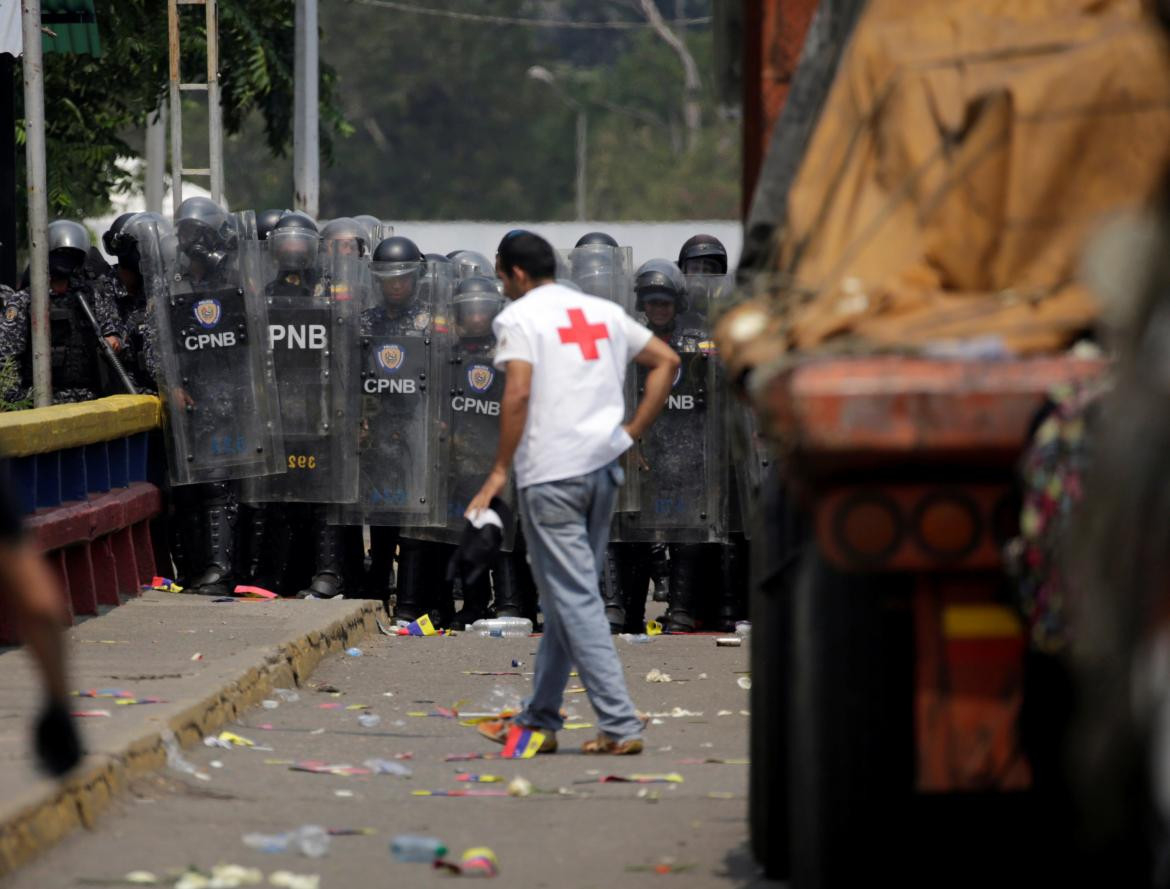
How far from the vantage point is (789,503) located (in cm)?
563

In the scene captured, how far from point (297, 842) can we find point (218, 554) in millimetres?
7970

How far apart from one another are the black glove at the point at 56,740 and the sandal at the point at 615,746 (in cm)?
449

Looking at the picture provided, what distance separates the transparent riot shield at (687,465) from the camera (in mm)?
14305

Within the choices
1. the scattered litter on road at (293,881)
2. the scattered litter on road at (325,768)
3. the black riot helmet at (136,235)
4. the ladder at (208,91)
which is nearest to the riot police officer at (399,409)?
the black riot helmet at (136,235)

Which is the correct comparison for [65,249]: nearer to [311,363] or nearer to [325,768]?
[311,363]

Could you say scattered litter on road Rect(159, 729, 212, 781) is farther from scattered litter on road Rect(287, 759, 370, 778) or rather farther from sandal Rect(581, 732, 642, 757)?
sandal Rect(581, 732, 642, 757)

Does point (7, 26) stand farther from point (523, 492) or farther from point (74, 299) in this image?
point (523, 492)

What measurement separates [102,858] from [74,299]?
8916 mm

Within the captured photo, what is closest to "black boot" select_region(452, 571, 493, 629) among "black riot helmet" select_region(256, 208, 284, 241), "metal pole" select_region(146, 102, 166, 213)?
"black riot helmet" select_region(256, 208, 284, 241)

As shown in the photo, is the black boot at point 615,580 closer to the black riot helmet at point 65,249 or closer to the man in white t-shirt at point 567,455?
the black riot helmet at point 65,249

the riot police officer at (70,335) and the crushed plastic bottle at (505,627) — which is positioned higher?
the riot police officer at (70,335)

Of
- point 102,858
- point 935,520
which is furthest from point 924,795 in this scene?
point 102,858

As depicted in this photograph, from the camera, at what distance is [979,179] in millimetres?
5180

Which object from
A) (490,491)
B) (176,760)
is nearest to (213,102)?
(490,491)
